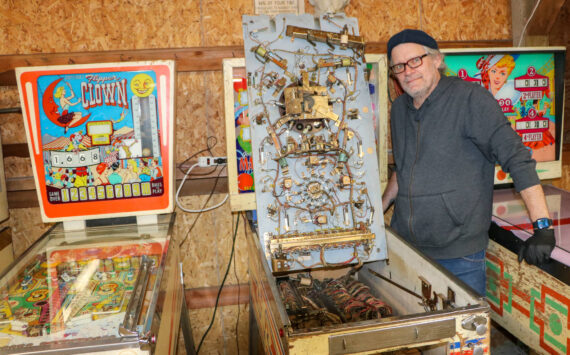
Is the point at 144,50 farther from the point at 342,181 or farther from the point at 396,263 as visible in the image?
the point at 396,263

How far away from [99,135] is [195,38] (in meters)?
1.00

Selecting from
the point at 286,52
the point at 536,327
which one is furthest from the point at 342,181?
the point at 536,327

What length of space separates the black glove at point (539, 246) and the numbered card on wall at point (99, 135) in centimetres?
165

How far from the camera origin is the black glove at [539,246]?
1683 mm

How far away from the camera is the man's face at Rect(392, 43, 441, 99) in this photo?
1.95 metres

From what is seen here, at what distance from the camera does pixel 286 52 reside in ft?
6.88

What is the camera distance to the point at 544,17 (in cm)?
291

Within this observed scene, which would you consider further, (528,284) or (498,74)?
(498,74)

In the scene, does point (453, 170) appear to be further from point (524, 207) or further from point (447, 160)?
point (524, 207)

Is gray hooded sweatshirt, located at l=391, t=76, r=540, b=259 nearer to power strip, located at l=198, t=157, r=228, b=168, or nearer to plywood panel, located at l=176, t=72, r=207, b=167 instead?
power strip, located at l=198, t=157, r=228, b=168

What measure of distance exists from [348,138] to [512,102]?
46.3 inches

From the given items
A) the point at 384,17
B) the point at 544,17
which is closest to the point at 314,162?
the point at 384,17

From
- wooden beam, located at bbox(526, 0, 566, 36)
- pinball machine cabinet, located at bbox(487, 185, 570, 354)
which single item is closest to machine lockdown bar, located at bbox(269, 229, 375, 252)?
pinball machine cabinet, located at bbox(487, 185, 570, 354)

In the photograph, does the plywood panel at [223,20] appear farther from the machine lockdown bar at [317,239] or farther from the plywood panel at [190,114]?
the machine lockdown bar at [317,239]
